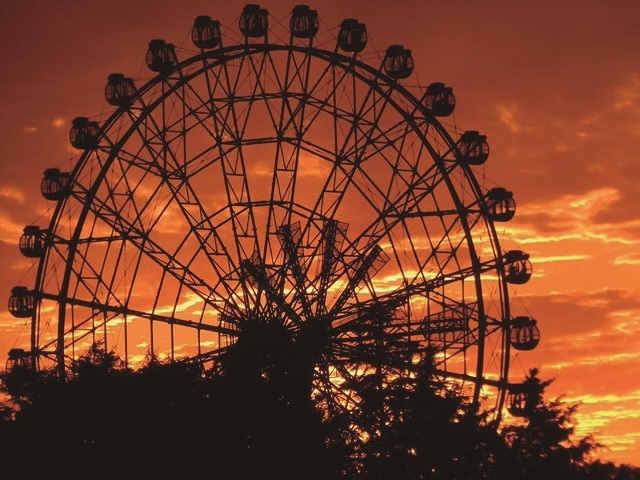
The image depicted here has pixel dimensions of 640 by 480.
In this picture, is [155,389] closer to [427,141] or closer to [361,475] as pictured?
[361,475]

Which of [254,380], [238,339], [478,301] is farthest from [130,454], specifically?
[478,301]

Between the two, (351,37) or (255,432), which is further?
(351,37)

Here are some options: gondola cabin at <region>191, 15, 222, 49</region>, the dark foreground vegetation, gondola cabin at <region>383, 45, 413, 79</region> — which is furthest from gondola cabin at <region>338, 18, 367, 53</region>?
the dark foreground vegetation

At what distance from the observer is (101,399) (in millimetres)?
39844

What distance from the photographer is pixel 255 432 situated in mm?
39688

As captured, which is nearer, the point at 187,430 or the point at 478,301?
the point at 187,430

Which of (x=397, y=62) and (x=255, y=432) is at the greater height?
(x=397, y=62)

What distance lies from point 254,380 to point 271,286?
4471 millimetres

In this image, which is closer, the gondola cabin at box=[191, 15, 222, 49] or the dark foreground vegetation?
the dark foreground vegetation

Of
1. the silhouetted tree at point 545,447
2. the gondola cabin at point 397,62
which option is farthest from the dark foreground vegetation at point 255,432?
the gondola cabin at point 397,62

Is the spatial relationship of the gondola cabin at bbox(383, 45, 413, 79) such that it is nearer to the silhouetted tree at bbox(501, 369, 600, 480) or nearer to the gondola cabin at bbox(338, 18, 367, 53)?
the gondola cabin at bbox(338, 18, 367, 53)

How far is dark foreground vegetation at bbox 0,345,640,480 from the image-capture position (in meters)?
38.0

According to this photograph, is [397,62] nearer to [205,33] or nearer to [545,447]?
[205,33]

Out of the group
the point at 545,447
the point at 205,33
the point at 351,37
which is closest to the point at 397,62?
the point at 351,37
